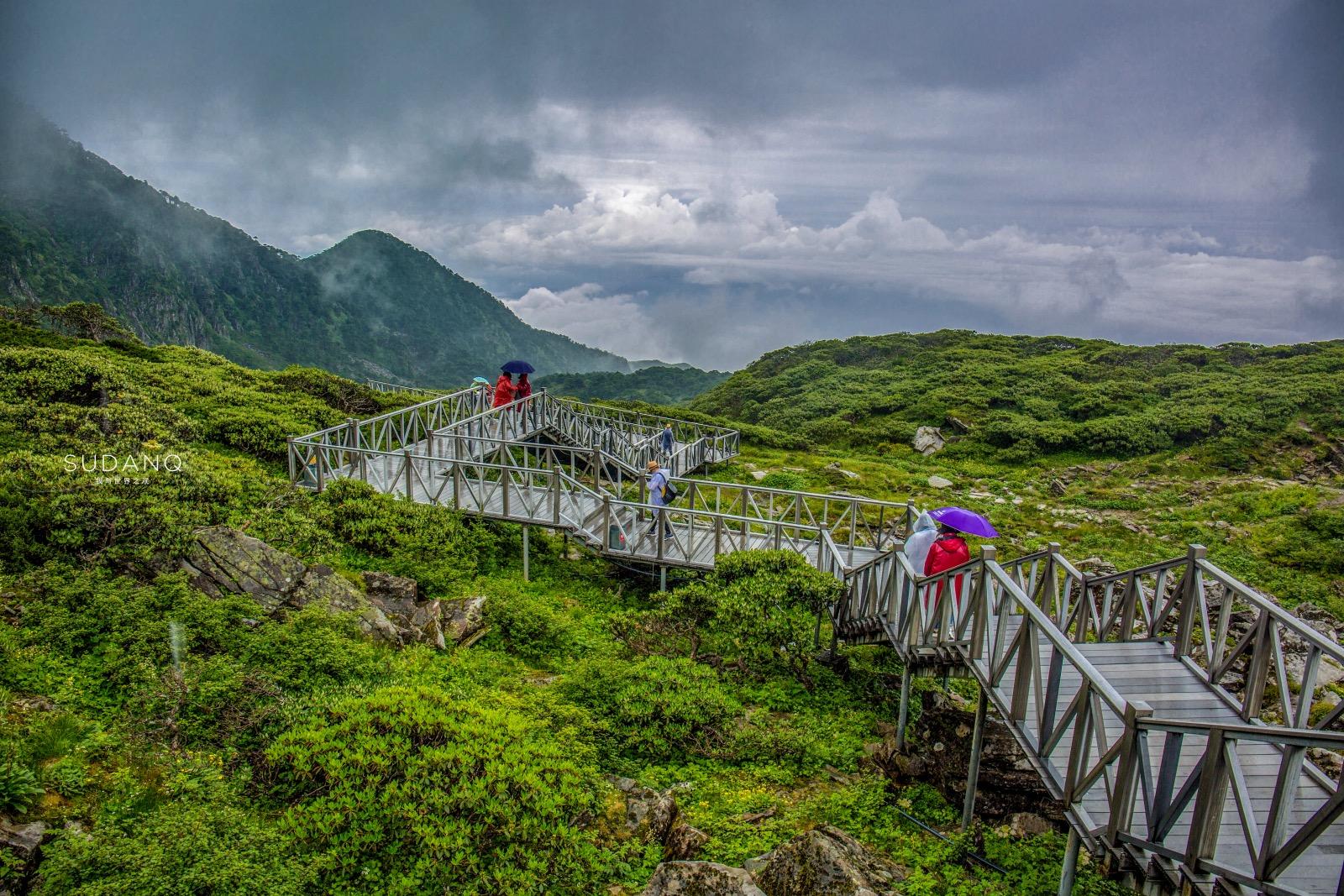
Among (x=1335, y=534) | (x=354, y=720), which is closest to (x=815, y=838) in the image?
(x=354, y=720)

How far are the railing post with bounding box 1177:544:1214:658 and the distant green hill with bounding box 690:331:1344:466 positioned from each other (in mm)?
22450

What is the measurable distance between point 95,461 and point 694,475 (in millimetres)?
18425

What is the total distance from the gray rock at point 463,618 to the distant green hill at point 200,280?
9956 cm

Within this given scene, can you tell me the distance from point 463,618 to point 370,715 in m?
4.47

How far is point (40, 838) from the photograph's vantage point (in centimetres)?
507

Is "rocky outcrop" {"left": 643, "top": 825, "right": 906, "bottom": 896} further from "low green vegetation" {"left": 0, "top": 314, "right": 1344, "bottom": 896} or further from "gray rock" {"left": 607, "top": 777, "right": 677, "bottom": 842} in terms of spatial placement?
"gray rock" {"left": 607, "top": 777, "right": 677, "bottom": 842}

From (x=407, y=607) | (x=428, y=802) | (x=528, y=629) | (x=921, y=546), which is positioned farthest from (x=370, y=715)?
(x=921, y=546)

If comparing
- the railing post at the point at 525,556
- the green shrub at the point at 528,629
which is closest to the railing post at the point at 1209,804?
the green shrub at the point at 528,629

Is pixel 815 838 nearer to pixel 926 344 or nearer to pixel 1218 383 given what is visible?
pixel 1218 383

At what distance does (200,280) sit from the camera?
118000 mm

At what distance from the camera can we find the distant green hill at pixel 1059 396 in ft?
89.8

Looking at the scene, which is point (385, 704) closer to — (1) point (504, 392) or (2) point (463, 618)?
(2) point (463, 618)

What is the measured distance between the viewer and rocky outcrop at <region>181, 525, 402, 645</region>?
9656 millimetres

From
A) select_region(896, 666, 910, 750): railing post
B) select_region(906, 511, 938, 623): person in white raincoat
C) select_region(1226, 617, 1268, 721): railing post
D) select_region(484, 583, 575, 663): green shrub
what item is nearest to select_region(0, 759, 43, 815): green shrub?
select_region(484, 583, 575, 663): green shrub
